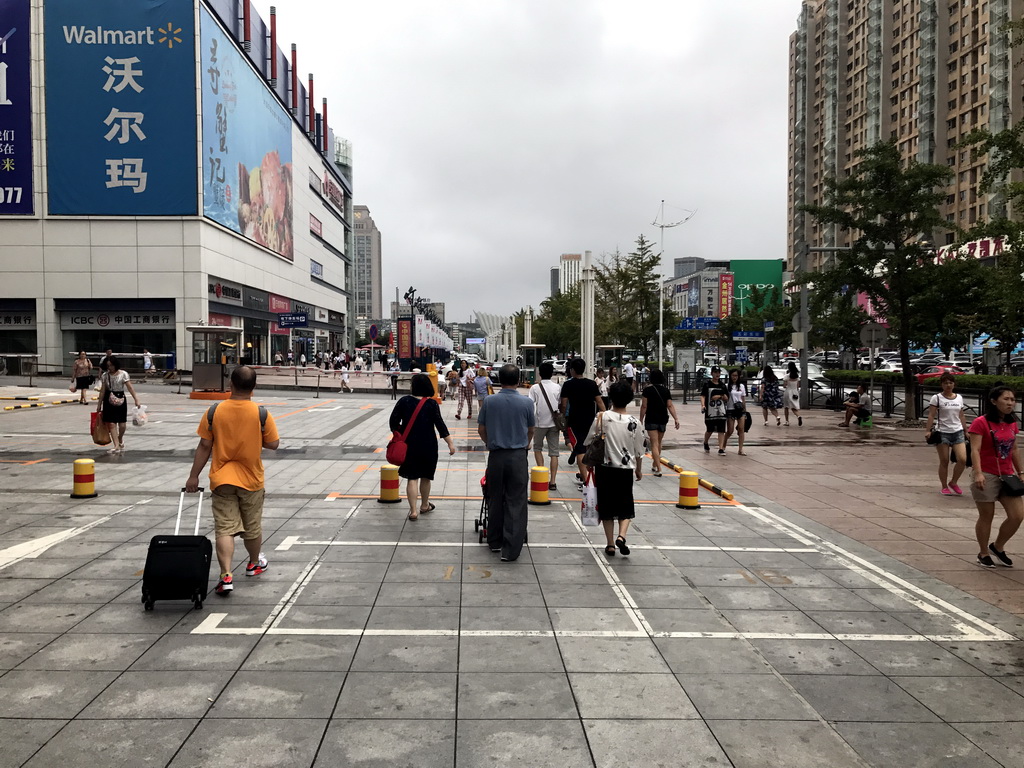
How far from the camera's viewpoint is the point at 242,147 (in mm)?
53906

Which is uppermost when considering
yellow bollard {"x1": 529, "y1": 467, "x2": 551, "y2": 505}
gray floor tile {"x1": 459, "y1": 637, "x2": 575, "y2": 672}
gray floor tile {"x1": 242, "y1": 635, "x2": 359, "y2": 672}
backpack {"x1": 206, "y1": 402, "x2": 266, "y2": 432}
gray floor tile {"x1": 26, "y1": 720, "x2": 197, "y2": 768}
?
backpack {"x1": 206, "y1": 402, "x2": 266, "y2": 432}

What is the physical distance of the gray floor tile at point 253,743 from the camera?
3.78 meters

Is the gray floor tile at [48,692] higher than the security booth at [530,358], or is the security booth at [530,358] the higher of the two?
the security booth at [530,358]

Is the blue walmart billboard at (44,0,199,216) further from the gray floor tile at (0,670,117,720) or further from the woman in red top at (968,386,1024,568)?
the woman in red top at (968,386,1024,568)

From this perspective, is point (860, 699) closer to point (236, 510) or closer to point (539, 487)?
point (236, 510)

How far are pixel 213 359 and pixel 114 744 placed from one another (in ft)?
110

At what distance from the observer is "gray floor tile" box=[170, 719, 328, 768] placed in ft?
12.4

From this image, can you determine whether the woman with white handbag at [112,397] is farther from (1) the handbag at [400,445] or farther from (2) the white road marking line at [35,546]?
(1) the handbag at [400,445]

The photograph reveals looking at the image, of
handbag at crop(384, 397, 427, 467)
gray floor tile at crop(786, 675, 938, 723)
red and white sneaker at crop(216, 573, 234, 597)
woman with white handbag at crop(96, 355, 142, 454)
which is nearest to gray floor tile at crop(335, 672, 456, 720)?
red and white sneaker at crop(216, 573, 234, 597)

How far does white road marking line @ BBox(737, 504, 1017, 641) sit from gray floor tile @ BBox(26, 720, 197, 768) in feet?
17.6

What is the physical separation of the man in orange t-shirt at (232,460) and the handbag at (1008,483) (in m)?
6.42

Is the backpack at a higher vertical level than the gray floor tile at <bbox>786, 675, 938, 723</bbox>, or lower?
higher

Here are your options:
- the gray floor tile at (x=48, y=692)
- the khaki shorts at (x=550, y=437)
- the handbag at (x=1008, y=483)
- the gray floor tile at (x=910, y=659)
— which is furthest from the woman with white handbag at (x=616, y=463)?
the gray floor tile at (x=48, y=692)

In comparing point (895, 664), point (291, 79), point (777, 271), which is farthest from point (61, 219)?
point (777, 271)
